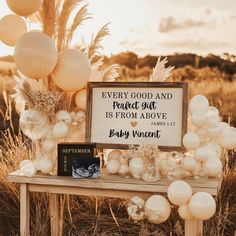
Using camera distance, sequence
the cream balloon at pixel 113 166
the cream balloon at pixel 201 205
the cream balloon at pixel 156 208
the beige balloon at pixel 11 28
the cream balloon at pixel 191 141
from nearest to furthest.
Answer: the cream balloon at pixel 201 205 → the cream balloon at pixel 156 208 → the cream balloon at pixel 191 141 → the cream balloon at pixel 113 166 → the beige balloon at pixel 11 28

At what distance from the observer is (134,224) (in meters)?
3.28

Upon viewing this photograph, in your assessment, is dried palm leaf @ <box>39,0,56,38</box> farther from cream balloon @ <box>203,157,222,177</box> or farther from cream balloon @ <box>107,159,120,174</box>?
cream balloon @ <box>203,157,222,177</box>

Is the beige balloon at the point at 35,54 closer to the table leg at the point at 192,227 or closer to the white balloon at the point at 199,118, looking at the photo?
the white balloon at the point at 199,118

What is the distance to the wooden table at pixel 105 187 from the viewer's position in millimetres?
2461

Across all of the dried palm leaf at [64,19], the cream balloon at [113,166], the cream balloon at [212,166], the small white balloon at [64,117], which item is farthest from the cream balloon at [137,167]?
the dried palm leaf at [64,19]

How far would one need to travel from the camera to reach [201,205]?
7.63 ft

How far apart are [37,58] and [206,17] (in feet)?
10.7

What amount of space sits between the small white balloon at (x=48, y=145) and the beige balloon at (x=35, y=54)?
0.37 metres

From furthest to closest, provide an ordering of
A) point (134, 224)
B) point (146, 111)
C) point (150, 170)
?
1. point (134, 224)
2. point (146, 111)
3. point (150, 170)

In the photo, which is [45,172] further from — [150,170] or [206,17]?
[206,17]

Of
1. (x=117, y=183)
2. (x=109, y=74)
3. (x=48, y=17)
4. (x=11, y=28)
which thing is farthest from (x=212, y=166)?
(x=11, y=28)

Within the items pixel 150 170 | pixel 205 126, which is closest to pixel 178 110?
pixel 205 126

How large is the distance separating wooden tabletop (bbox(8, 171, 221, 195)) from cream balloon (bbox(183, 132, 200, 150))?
175 mm

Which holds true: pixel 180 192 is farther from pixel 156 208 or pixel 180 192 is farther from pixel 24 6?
pixel 24 6
